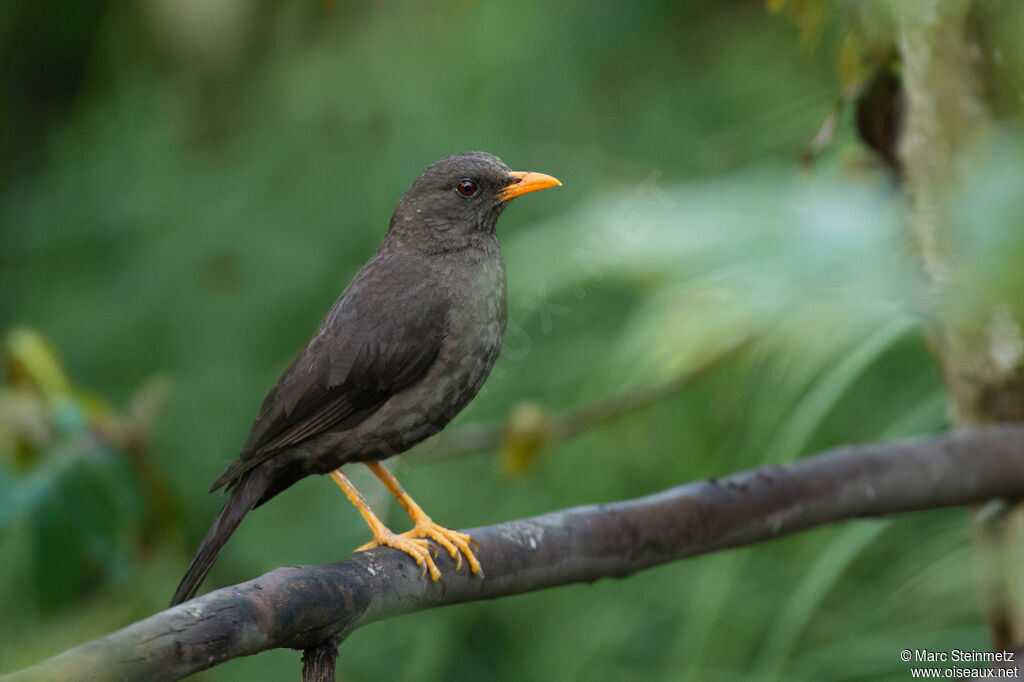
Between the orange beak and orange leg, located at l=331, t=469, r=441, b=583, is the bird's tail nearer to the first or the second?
orange leg, located at l=331, t=469, r=441, b=583

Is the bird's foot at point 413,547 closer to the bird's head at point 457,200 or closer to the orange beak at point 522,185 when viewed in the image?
the bird's head at point 457,200

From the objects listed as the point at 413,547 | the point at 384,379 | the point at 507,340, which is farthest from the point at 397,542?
the point at 507,340

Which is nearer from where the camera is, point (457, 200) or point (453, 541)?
point (453, 541)

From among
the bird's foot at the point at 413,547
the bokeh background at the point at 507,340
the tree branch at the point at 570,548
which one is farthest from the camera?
the bokeh background at the point at 507,340

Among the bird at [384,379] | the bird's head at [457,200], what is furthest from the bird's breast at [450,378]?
the bird's head at [457,200]

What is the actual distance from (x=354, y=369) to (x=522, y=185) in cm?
53

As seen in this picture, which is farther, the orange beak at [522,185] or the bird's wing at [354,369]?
the orange beak at [522,185]

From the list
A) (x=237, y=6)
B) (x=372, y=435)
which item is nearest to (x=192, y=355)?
(x=237, y=6)

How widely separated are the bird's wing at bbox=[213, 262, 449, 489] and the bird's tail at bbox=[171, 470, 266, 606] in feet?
0.23

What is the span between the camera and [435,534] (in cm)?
221

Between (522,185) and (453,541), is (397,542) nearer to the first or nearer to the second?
(453,541)

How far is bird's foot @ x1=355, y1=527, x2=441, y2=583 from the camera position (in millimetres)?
2057

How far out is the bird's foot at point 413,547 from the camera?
2057 millimetres

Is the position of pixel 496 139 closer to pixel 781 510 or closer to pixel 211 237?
pixel 211 237
